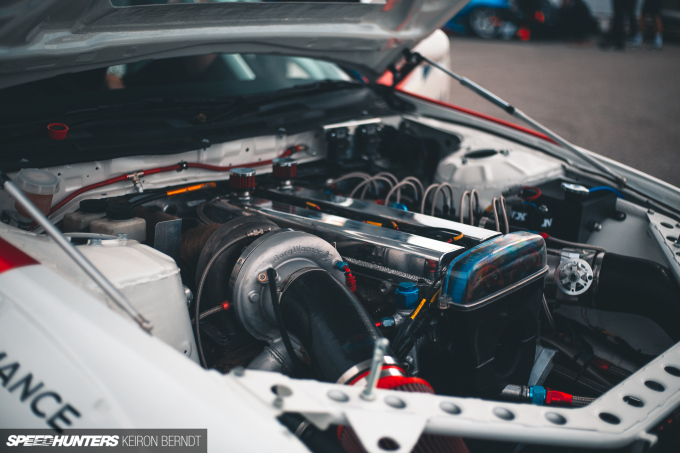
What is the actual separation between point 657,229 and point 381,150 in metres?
1.13

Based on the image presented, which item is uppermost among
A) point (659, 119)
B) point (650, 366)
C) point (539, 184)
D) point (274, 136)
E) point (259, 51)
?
point (259, 51)

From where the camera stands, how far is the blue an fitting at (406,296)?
1451 mm

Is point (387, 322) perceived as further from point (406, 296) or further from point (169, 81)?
point (169, 81)

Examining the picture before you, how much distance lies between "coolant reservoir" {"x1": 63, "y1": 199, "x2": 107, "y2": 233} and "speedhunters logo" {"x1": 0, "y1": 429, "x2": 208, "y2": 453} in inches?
27.6

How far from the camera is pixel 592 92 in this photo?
877 centimetres

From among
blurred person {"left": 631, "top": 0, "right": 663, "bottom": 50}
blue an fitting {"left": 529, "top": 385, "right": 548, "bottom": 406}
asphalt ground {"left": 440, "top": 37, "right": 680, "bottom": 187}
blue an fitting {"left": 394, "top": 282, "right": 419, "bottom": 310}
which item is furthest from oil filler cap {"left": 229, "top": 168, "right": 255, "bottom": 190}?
blurred person {"left": 631, "top": 0, "right": 663, "bottom": 50}

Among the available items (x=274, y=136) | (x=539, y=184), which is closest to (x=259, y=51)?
(x=274, y=136)

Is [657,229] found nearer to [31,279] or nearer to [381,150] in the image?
[381,150]

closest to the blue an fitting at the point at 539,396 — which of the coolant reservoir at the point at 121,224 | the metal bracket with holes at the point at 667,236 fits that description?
the metal bracket with holes at the point at 667,236

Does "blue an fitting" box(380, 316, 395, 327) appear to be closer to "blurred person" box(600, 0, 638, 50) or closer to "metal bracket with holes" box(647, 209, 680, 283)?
"metal bracket with holes" box(647, 209, 680, 283)

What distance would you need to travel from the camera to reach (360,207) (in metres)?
1.87

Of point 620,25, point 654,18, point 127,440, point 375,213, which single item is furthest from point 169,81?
point 654,18

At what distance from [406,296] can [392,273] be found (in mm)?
119

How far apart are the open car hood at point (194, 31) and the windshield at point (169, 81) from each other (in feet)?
0.58
